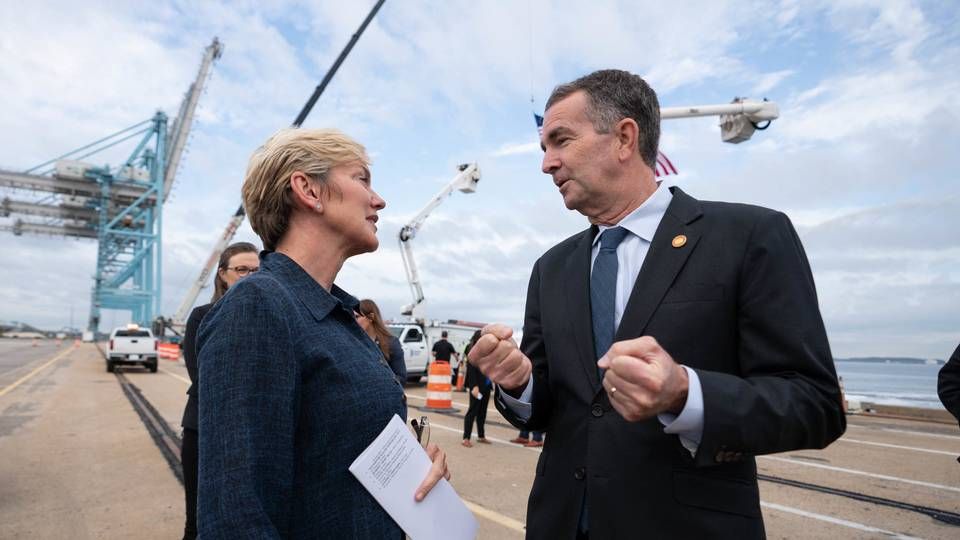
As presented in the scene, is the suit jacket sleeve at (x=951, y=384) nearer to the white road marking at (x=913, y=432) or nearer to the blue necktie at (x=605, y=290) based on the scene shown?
the blue necktie at (x=605, y=290)

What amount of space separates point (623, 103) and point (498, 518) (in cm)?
409

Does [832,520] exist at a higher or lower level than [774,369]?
lower

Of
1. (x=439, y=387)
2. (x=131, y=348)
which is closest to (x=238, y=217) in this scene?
(x=131, y=348)

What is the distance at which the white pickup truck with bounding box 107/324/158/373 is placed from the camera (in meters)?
21.0

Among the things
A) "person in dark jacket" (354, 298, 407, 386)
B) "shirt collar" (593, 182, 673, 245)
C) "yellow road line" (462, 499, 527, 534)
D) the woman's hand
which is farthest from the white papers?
"person in dark jacket" (354, 298, 407, 386)

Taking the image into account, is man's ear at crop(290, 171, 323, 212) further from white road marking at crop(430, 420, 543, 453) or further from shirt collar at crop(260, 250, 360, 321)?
white road marking at crop(430, 420, 543, 453)

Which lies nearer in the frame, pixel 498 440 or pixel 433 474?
pixel 433 474

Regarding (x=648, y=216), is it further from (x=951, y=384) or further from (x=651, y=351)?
(x=951, y=384)

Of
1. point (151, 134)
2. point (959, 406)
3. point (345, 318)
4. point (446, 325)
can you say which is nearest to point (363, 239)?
point (345, 318)

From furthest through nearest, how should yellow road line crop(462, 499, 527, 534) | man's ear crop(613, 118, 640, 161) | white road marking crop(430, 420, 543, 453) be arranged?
white road marking crop(430, 420, 543, 453)
yellow road line crop(462, 499, 527, 534)
man's ear crop(613, 118, 640, 161)

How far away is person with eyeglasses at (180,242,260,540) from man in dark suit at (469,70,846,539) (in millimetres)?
Answer: 2411

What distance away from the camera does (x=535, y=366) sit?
6.63ft

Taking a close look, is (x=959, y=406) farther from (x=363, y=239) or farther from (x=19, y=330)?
(x=19, y=330)

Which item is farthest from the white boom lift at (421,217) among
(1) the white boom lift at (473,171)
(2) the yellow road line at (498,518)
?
(2) the yellow road line at (498,518)
